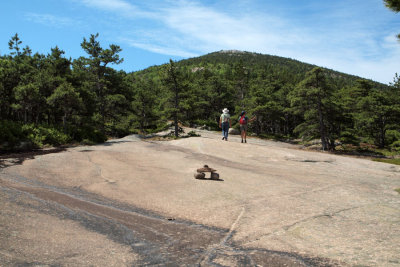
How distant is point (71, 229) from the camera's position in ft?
14.4

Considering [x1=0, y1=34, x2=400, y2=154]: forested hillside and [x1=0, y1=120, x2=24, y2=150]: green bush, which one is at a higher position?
[x1=0, y1=34, x2=400, y2=154]: forested hillside

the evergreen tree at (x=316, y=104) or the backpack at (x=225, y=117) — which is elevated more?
the evergreen tree at (x=316, y=104)

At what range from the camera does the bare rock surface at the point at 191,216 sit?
3.66 meters

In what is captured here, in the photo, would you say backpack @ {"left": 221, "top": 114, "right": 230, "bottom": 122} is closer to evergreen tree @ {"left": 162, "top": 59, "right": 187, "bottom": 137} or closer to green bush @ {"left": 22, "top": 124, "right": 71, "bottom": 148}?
evergreen tree @ {"left": 162, "top": 59, "right": 187, "bottom": 137}

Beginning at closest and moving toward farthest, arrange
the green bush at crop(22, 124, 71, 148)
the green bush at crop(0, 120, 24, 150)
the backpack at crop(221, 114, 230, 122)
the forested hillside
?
the green bush at crop(0, 120, 24, 150), the green bush at crop(22, 124, 71, 148), the backpack at crop(221, 114, 230, 122), the forested hillside

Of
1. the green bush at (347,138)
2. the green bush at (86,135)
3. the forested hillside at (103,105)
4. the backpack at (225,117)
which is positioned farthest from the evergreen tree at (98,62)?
the green bush at (347,138)

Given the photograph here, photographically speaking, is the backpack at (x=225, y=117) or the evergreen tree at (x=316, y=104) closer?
the backpack at (x=225, y=117)

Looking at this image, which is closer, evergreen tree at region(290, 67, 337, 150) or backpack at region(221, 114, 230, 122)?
backpack at region(221, 114, 230, 122)

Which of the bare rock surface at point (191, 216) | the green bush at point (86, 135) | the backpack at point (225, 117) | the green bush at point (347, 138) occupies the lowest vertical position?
the bare rock surface at point (191, 216)

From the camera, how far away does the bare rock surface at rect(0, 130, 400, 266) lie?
366 centimetres

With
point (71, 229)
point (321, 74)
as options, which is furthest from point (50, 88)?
point (321, 74)

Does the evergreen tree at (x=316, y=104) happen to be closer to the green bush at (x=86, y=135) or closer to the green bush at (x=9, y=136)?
the green bush at (x=86, y=135)

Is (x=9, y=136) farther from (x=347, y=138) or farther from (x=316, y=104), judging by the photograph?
(x=347, y=138)

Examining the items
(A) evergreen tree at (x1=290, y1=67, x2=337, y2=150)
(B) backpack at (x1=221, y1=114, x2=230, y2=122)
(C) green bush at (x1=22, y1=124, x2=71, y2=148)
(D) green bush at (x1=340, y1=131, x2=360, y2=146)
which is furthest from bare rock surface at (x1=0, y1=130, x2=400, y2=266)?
(D) green bush at (x1=340, y1=131, x2=360, y2=146)
